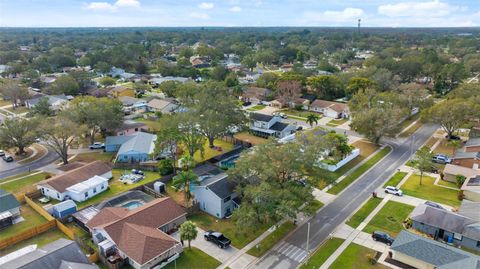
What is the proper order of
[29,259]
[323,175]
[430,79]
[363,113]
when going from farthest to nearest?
[430,79]
[363,113]
[323,175]
[29,259]

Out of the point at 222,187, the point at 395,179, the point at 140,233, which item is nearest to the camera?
the point at 140,233

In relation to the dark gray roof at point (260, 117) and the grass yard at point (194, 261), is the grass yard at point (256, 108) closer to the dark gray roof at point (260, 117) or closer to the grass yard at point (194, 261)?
the dark gray roof at point (260, 117)

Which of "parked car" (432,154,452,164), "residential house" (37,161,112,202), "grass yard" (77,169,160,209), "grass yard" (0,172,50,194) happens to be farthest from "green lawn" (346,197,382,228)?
"grass yard" (0,172,50,194)

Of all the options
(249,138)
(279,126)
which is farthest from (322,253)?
(279,126)

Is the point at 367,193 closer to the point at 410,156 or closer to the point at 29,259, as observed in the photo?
the point at 410,156

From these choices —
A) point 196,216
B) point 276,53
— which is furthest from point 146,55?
point 196,216

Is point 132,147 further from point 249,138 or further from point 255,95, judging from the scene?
point 255,95

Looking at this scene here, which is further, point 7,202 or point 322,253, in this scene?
point 7,202
